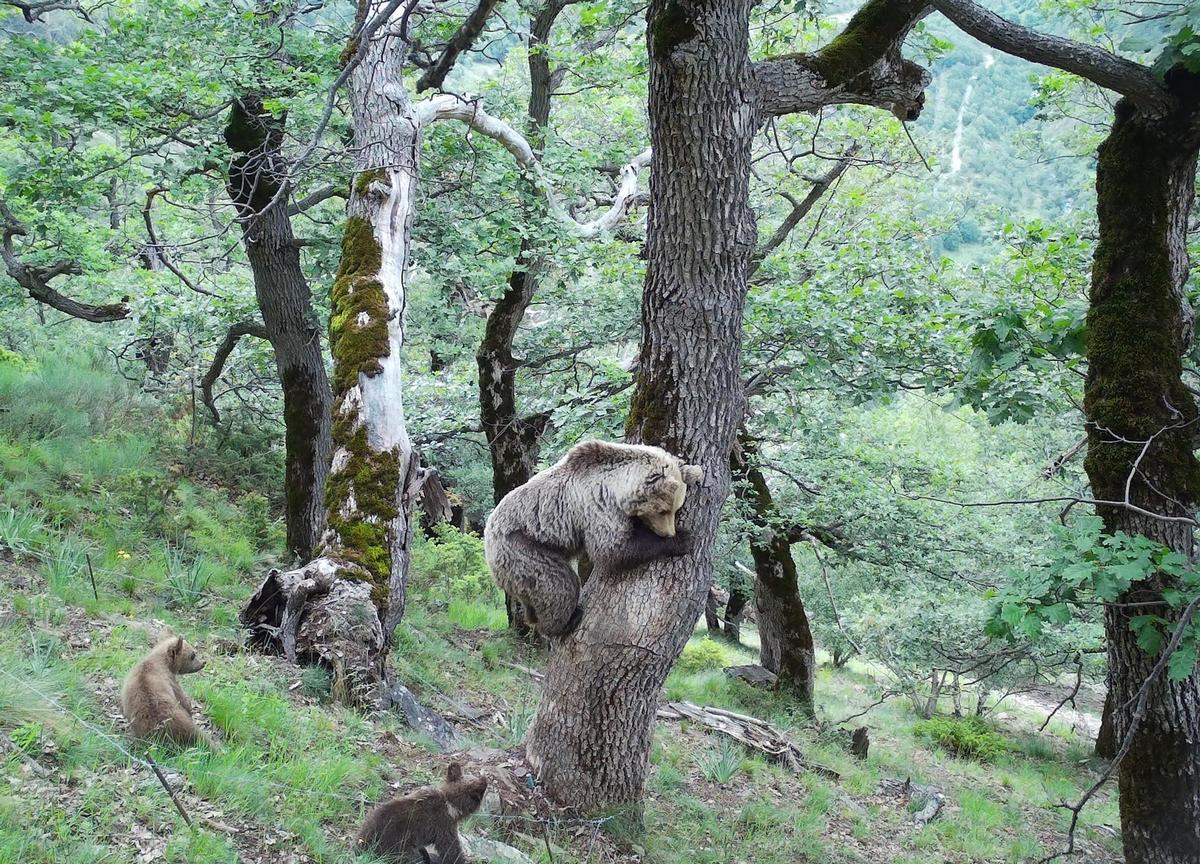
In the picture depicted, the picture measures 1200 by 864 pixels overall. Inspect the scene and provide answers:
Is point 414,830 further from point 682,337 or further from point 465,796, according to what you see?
point 682,337

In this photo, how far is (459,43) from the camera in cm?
858

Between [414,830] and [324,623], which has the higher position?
[324,623]

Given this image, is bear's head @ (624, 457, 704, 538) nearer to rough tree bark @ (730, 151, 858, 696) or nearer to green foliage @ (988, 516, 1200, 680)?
green foliage @ (988, 516, 1200, 680)

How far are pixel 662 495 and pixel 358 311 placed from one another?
141 inches

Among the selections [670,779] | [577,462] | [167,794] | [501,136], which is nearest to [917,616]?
[670,779]

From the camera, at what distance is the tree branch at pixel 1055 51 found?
494cm

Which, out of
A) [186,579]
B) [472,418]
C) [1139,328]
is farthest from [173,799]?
[472,418]

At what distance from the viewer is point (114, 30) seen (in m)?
8.73

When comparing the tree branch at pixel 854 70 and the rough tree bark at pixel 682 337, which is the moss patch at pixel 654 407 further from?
the tree branch at pixel 854 70

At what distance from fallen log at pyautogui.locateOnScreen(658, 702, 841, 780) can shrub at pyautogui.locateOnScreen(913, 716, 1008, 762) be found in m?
5.86

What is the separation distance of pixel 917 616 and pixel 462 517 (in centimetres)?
868

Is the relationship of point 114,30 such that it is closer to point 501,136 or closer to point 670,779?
point 501,136

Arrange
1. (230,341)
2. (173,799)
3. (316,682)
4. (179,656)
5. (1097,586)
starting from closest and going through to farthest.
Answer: (173,799) → (1097,586) → (179,656) → (316,682) → (230,341)

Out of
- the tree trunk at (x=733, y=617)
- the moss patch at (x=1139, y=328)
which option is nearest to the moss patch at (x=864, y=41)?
the moss patch at (x=1139, y=328)
